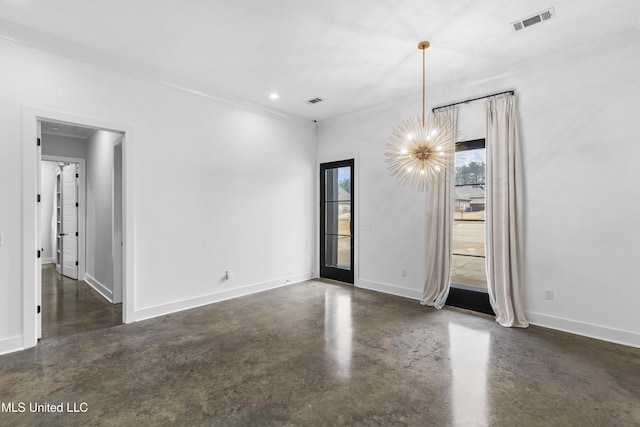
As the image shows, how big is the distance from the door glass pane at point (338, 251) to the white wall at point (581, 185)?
2.88 metres

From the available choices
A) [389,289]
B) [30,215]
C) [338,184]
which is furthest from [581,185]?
[30,215]

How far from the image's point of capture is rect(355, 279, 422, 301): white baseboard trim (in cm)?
506

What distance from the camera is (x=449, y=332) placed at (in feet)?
12.1

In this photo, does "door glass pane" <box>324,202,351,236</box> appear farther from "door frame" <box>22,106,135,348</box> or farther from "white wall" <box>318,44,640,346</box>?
"door frame" <box>22,106,135,348</box>

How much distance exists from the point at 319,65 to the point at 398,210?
2.62m

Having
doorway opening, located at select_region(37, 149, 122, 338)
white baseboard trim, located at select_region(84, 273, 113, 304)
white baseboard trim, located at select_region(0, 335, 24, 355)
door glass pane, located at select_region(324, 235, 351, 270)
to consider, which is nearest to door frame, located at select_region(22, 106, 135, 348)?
white baseboard trim, located at select_region(0, 335, 24, 355)

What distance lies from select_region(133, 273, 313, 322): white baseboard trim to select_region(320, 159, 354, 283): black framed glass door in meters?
0.62

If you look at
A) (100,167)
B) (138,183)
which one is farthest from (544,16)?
(100,167)

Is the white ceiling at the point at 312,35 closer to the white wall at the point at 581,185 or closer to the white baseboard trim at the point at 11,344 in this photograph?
the white wall at the point at 581,185

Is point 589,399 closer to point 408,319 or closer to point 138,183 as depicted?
point 408,319

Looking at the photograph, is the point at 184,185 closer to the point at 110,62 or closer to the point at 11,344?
the point at 110,62

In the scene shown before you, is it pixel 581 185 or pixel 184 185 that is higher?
pixel 184 185

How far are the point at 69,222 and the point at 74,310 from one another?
119 inches

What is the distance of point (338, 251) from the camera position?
6.29 meters
